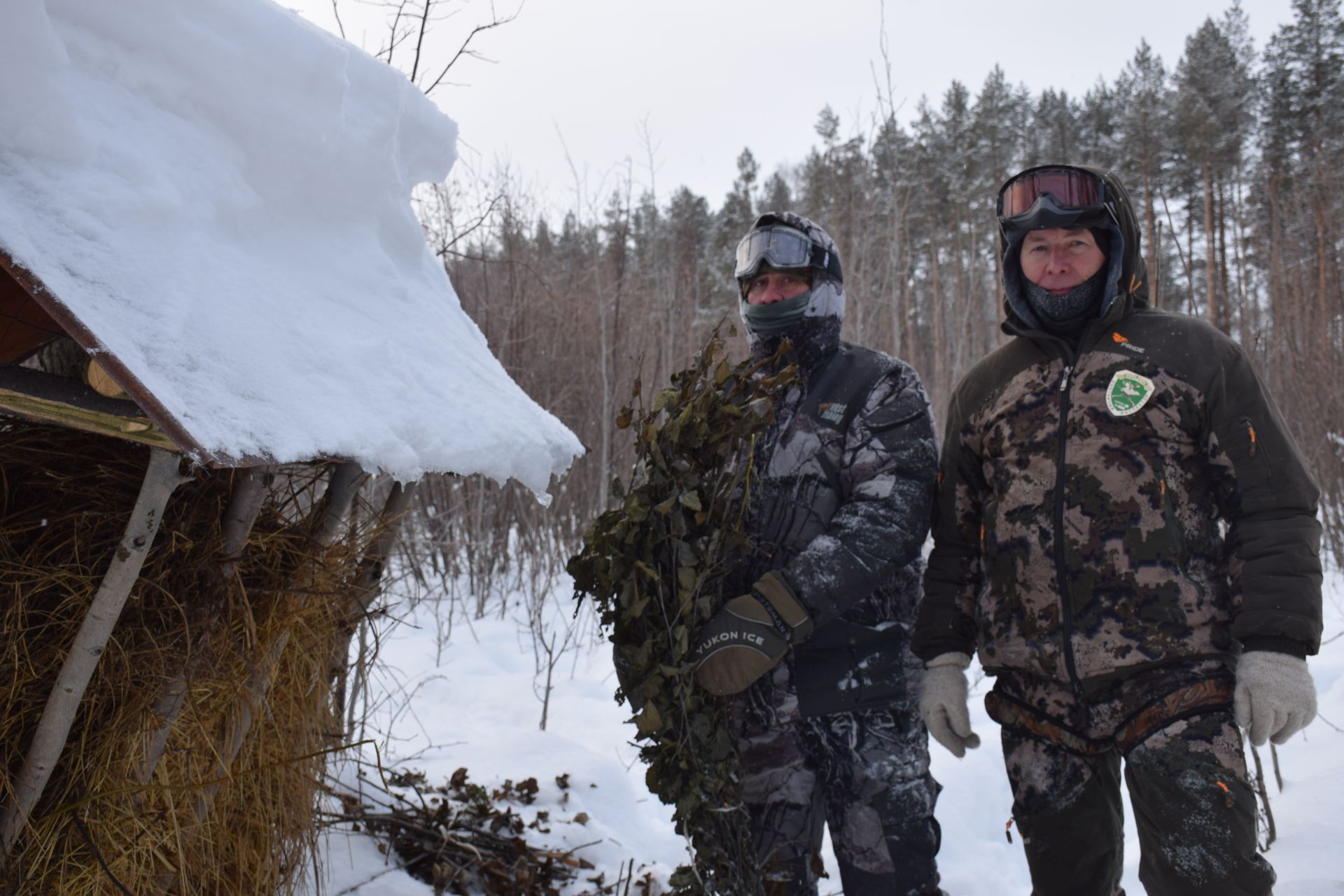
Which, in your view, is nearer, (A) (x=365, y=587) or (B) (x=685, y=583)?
(B) (x=685, y=583)

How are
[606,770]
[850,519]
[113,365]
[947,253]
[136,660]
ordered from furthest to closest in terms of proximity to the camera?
[947,253] → [606,770] → [850,519] → [136,660] → [113,365]

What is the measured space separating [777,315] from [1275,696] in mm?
1543

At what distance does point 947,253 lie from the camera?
21.6 m

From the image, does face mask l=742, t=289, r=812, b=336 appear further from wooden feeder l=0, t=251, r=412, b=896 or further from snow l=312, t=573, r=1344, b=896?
snow l=312, t=573, r=1344, b=896

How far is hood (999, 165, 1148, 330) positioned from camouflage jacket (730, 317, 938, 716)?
0.37m

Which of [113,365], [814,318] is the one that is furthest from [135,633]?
[814,318]

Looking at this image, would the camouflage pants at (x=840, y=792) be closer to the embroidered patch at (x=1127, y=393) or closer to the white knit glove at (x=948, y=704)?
the white knit glove at (x=948, y=704)

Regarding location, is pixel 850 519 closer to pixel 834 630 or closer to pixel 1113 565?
pixel 834 630

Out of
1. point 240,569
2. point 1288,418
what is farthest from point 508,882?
point 1288,418

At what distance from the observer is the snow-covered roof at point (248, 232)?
1.35 m

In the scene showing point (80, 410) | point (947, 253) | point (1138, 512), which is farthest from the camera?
point (947, 253)

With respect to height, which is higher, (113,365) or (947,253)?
(947,253)

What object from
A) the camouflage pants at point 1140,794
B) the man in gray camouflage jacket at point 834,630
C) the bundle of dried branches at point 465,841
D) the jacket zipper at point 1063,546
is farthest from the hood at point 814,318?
the bundle of dried branches at point 465,841

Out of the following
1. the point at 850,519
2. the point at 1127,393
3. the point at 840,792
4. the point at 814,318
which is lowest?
the point at 840,792
